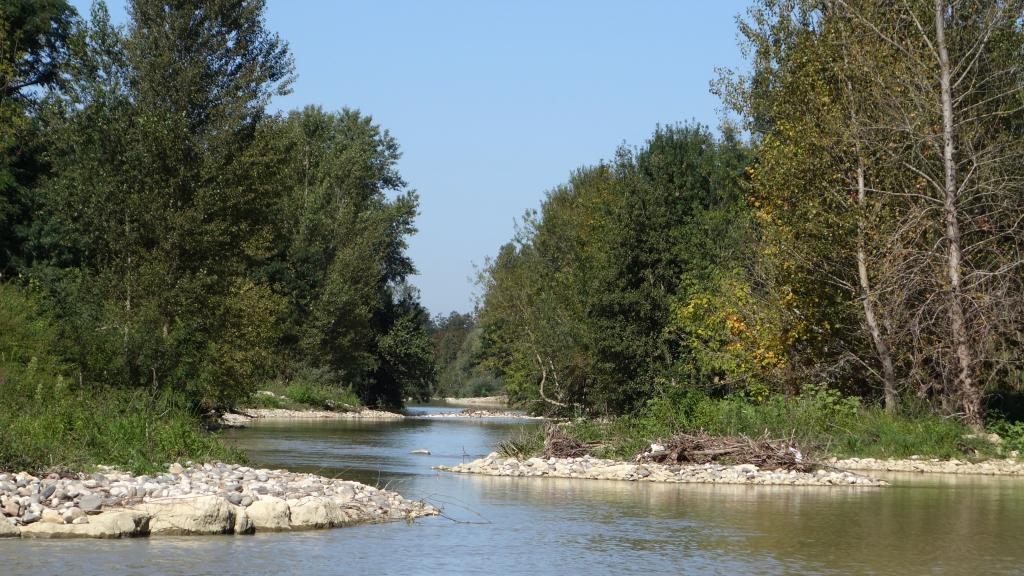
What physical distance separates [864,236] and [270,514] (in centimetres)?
2324

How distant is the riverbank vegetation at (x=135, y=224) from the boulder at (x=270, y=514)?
12.7 feet

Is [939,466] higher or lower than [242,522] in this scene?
higher

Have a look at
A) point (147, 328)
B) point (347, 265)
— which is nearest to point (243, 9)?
point (147, 328)

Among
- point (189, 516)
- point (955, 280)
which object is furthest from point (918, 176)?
point (189, 516)

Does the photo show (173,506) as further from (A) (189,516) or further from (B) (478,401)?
(B) (478,401)

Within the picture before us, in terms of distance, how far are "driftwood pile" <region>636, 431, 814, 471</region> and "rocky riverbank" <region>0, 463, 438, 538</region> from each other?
31.7ft

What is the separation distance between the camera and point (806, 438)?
2895 centimetres

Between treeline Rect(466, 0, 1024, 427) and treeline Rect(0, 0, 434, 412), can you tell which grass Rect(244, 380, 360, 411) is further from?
treeline Rect(466, 0, 1024, 427)

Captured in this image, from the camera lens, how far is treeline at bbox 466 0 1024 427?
33281 millimetres

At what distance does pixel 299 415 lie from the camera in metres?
66.2

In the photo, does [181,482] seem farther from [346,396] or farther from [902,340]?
[346,396]

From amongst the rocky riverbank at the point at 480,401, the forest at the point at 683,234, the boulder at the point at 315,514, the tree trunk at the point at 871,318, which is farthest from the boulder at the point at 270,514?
the rocky riverbank at the point at 480,401

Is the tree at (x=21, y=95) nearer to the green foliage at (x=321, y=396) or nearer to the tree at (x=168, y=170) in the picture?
the tree at (x=168, y=170)

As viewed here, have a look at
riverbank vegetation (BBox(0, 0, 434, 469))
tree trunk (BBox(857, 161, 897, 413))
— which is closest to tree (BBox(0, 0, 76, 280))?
riverbank vegetation (BBox(0, 0, 434, 469))
